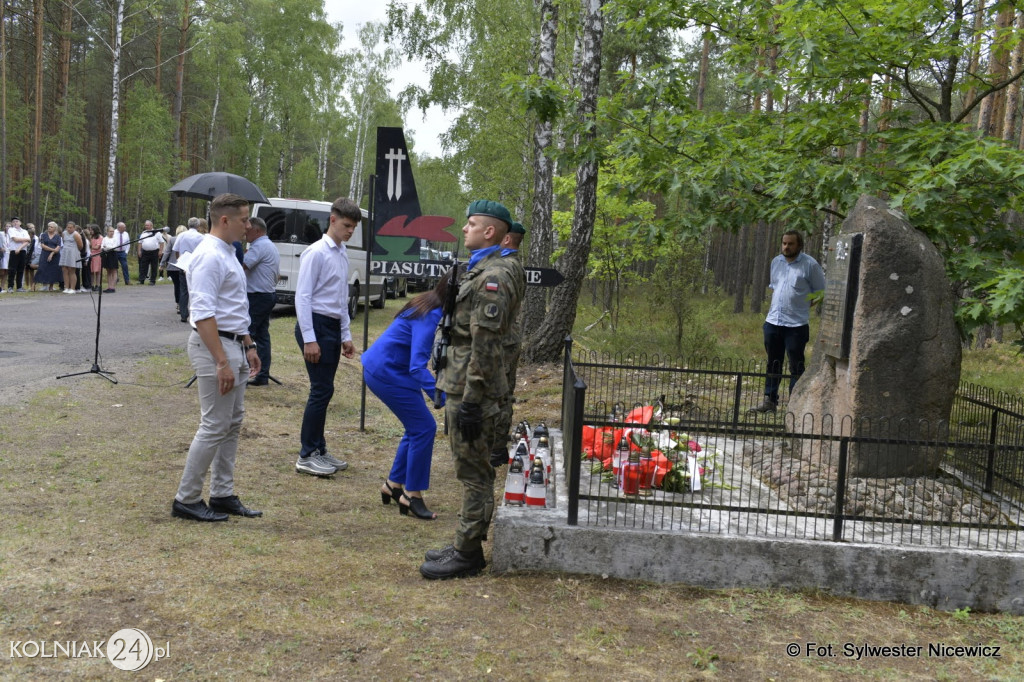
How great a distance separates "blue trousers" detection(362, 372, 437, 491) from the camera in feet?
17.4

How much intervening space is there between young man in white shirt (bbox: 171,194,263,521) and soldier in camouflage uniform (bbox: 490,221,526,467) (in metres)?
1.57

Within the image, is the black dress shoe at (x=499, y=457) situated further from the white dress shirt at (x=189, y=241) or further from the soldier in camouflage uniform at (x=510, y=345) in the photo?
the white dress shirt at (x=189, y=241)

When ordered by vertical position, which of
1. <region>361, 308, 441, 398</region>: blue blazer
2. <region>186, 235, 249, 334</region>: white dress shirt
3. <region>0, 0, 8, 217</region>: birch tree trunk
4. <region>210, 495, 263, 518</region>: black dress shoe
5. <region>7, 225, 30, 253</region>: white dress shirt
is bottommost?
<region>210, 495, 263, 518</region>: black dress shoe

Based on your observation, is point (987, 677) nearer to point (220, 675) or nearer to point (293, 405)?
point (220, 675)

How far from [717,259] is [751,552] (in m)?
38.9

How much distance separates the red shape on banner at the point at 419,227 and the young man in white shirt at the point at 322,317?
103cm

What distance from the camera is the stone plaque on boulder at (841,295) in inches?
232

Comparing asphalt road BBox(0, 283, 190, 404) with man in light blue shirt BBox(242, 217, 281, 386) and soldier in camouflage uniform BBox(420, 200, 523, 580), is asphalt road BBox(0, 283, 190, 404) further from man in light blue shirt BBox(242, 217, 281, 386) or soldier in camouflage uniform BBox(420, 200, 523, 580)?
soldier in camouflage uniform BBox(420, 200, 523, 580)

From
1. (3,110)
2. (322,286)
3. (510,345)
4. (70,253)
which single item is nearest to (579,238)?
(510,345)

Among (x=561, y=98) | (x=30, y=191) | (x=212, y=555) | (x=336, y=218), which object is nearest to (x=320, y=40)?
(x=30, y=191)

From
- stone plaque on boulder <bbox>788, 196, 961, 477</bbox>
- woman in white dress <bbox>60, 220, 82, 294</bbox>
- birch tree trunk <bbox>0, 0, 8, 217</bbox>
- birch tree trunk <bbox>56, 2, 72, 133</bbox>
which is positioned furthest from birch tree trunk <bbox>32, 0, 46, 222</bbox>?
stone plaque on boulder <bbox>788, 196, 961, 477</bbox>

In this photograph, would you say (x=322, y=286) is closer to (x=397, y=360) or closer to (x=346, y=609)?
(x=397, y=360)

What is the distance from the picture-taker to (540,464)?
5.04m

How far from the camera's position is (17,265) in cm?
1759
